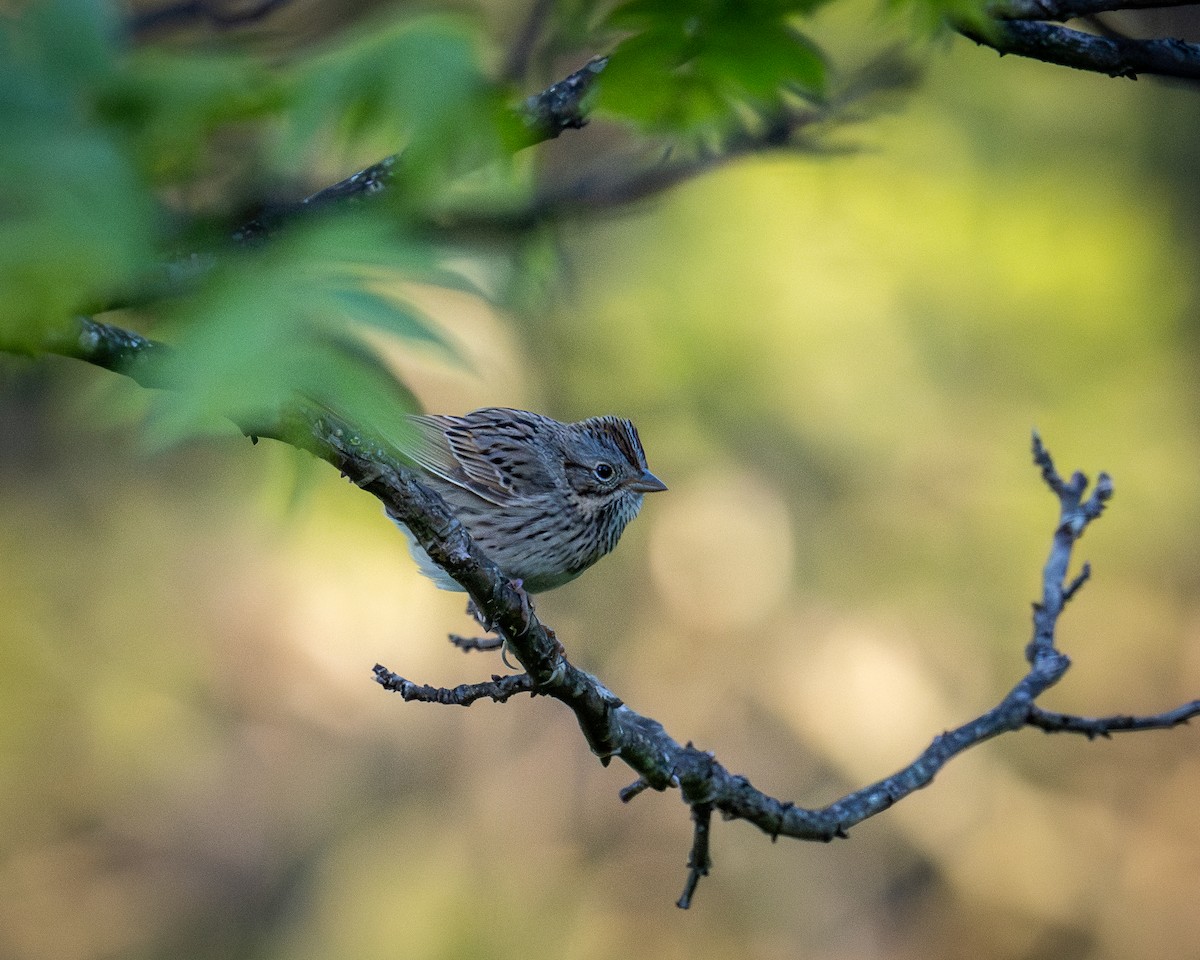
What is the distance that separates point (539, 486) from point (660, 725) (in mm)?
1579

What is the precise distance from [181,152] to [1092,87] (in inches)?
359

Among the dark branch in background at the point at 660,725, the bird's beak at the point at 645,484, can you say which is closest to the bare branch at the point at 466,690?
the dark branch in background at the point at 660,725

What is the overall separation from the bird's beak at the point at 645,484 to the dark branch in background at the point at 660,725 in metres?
1.67

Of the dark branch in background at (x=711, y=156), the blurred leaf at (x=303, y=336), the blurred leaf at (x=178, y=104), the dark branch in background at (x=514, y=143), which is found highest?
the blurred leaf at (x=178, y=104)

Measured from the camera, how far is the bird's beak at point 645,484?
18.4 ft

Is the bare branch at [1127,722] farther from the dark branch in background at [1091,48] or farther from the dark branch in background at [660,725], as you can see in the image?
the dark branch in background at [1091,48]

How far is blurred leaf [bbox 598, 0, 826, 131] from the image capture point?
1334 mm

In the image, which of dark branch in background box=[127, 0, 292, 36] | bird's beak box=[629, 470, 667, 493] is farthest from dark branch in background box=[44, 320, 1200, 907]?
bird's beak box=[629, 470, 667, 493]

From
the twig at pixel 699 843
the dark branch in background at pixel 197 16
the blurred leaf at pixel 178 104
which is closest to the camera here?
the blurred leaf at pixel 178 104

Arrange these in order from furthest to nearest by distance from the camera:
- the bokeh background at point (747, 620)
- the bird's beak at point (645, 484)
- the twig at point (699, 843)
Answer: the bokeh background at point (747, 620), the bird's beak at point (645, 484), the twig at point (699, 843)

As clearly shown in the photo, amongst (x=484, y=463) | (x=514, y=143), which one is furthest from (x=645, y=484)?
(x=514, y=143)

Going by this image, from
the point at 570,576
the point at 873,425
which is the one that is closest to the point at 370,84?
the point at 570,576

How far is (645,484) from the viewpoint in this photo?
566 cm

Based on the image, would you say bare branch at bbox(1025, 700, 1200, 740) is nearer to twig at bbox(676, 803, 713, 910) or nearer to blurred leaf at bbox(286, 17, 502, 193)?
twig at bbox(676, 803, 713, 910)
